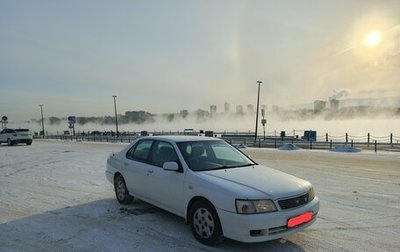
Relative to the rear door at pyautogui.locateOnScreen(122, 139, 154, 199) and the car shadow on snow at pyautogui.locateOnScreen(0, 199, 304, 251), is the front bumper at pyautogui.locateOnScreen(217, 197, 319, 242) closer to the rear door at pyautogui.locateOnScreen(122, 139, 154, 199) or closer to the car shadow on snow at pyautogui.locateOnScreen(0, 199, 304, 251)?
the car shadow on snow at pyautogui.locateOnScreen(0, 199, 304, 251)

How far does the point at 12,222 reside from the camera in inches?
237

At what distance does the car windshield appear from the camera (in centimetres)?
556

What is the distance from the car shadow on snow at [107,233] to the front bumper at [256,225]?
1.20 ft

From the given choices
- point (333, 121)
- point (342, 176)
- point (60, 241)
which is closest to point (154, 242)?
point (60, 241)

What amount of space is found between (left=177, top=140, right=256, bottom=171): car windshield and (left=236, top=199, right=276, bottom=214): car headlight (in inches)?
44.8

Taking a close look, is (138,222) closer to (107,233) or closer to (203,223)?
(107,233)

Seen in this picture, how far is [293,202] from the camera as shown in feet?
15.2

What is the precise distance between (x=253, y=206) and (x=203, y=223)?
0.85 m

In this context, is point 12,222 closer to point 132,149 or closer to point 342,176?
point 132,149

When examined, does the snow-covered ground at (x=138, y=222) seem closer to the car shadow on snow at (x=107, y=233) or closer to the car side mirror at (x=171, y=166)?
the car shadow on snow at (x=107, y=233)

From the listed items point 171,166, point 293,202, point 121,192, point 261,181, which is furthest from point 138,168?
point 293,202

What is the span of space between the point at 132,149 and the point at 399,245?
4.76 meters

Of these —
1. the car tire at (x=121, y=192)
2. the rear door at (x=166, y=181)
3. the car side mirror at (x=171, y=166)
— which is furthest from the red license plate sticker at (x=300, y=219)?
the car tire at (x=121, y=192)

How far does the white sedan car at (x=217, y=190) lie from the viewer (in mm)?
4395
